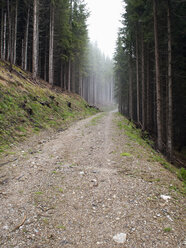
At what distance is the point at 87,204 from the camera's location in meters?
3.21

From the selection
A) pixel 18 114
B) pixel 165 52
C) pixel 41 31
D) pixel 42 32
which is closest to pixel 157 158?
pixel 18 114

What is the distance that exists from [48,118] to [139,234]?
32.9 ft

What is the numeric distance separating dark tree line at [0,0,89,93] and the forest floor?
1509 cm

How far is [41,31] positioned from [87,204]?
2246cm

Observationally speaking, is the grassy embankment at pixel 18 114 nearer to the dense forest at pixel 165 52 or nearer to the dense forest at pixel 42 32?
the dense forest at pixel 42 32

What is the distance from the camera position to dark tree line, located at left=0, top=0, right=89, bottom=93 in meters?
17.5

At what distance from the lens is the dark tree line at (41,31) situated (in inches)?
688

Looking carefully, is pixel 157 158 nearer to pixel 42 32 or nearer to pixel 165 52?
pixel 165 52

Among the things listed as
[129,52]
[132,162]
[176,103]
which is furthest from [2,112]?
[129,52]

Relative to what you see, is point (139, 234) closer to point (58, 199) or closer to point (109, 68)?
point (58, 199)

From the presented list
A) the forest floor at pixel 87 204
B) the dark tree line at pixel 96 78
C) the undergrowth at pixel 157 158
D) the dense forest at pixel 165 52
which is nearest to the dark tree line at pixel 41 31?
the dense forest at pixel 165 52

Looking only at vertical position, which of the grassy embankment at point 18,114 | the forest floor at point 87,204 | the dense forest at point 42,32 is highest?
the dense forest at point 42,32

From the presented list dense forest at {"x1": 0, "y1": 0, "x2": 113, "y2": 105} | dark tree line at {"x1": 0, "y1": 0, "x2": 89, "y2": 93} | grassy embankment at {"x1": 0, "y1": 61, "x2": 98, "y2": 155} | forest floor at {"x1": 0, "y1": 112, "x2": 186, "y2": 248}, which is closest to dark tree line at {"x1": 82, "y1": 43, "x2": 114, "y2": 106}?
dense forest at {"x1": 0, "y1": 0, "x2": 113, "y2": 105}

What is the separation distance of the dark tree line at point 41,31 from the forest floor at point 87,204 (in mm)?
15091
